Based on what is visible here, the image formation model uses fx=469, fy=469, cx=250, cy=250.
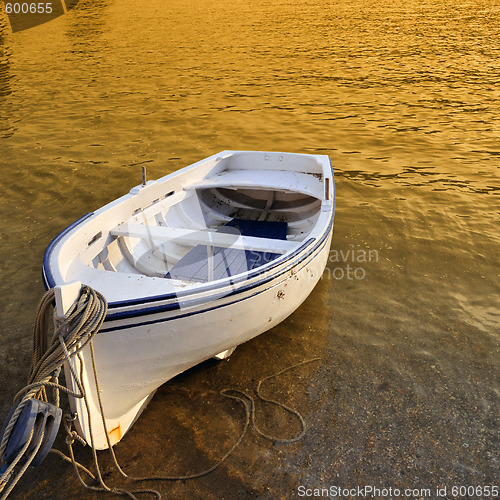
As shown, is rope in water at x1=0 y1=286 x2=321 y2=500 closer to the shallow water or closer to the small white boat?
the small white boat

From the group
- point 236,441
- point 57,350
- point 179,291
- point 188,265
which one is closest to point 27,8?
point 188,265

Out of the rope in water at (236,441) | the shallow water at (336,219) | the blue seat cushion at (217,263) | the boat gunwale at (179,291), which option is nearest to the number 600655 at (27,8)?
the shallow water at (336,219)

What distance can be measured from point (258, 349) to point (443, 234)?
4692 mm

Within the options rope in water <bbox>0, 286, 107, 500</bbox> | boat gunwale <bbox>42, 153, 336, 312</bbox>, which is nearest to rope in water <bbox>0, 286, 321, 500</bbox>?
rope in water <bbox>0, 286, 107, 500</bbox>

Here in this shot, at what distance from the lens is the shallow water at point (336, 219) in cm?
464

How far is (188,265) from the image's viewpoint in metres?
6.21

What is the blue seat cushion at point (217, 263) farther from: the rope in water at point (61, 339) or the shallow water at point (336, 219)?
the rope in water at point (61, 339)

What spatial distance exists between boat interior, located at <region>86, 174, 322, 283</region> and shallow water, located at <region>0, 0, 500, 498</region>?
3.44ft

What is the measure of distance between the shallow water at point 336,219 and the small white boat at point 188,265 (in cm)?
82

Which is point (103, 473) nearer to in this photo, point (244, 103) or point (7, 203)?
point (7, 203)

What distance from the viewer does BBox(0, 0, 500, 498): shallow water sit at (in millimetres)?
4641

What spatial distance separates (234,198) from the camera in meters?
8.48

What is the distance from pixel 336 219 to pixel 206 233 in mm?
3912

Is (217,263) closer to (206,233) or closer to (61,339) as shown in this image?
(206,233)
